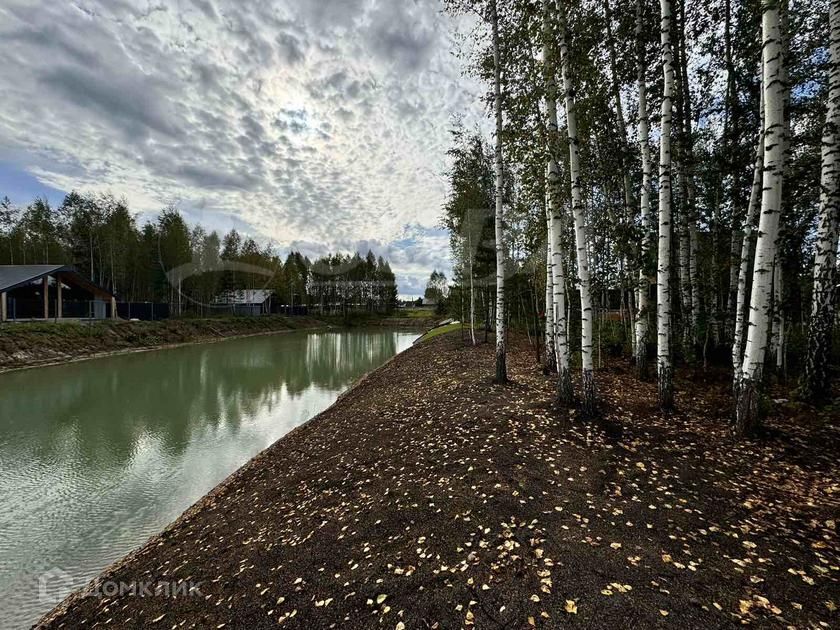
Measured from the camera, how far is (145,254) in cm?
3919

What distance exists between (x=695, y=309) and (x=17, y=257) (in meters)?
50.3

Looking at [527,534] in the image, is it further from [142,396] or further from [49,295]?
[49,295]

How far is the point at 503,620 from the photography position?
259 centimetres

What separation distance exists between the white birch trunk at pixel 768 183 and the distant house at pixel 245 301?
5275 cm

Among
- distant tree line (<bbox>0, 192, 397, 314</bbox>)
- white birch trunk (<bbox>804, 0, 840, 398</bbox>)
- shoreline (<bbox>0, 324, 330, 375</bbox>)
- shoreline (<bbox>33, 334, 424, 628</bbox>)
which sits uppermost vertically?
distant tree line (<bbox>0, 192, 397, 314</bbox>)

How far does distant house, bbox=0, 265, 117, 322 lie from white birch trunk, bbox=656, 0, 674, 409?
34093mm

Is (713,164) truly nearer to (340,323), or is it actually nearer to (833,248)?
(833,248)

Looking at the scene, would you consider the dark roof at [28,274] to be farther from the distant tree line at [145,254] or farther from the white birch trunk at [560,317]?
the white birch trunk at [560,317]

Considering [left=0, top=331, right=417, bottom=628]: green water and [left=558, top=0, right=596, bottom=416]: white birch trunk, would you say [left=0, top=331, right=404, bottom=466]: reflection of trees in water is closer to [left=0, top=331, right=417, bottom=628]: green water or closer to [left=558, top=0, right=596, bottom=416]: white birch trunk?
[left=0, top=331, right=417, bottom=628]: green water

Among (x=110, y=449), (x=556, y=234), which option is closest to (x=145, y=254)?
(x=110, y=449)

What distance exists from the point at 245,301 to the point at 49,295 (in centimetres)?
2567

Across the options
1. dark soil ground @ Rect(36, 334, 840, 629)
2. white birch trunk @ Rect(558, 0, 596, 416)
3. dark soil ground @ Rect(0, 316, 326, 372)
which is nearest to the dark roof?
dark soil ground @ Rect(0, 316, 326, 372)

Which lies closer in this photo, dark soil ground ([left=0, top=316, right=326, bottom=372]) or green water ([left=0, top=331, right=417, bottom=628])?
green water ([left=0, top=331, right=417, bottom=628])

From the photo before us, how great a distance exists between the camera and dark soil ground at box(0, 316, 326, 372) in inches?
738
